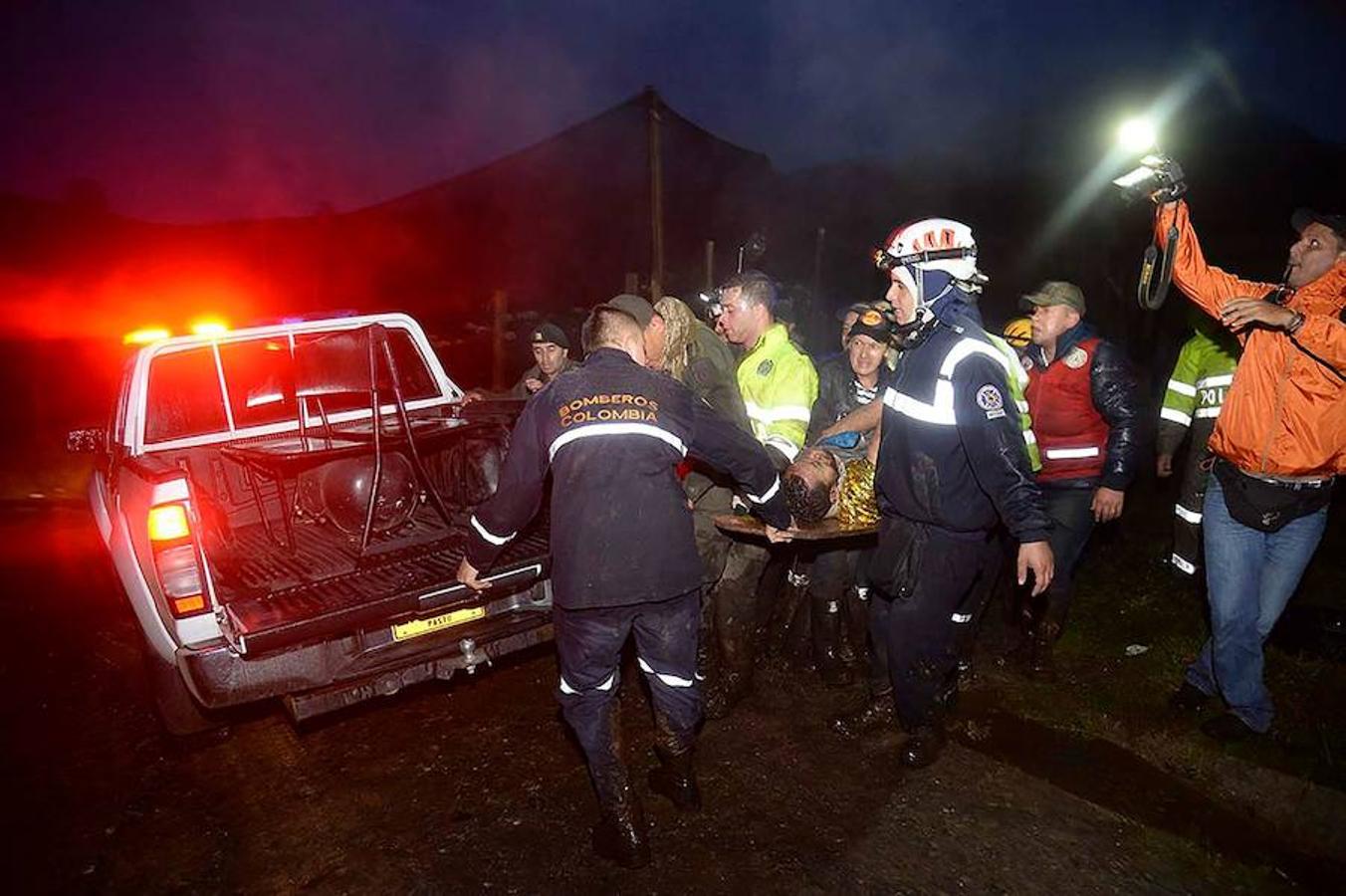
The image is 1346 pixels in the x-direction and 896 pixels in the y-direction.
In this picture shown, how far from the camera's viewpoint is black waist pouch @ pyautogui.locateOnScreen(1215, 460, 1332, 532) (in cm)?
324

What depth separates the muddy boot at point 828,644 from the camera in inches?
172

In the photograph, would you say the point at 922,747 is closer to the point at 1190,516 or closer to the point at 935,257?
the point at 1190,516

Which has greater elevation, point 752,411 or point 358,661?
point 752,411

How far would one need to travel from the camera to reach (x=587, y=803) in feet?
10.9

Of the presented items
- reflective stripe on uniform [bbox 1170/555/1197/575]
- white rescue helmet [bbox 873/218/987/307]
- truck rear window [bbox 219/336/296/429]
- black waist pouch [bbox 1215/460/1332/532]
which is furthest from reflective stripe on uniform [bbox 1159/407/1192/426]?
truck rear window [bbox 219/336/296/429]

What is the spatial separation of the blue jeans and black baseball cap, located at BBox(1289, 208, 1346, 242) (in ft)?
3.77

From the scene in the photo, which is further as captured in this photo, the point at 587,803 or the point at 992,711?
the point at 992,711

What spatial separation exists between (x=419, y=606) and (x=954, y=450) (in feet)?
8.24

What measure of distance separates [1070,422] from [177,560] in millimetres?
4648

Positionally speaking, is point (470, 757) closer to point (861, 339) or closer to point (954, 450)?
point (954, 450)

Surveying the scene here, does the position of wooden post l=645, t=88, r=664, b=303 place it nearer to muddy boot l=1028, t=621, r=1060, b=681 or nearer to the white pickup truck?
the white pickup truck

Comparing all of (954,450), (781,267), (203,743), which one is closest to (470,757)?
(203,743)

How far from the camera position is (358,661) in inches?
133

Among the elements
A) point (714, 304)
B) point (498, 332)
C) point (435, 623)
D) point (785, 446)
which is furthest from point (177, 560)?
point (498, 332)
